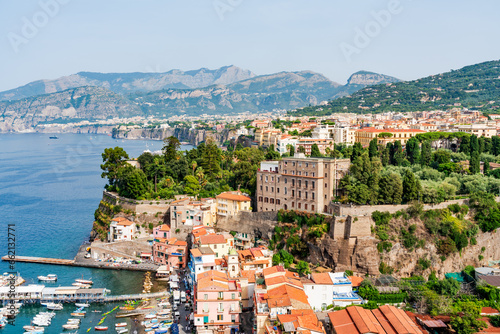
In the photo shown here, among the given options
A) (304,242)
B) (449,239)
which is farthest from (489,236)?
(304,242)

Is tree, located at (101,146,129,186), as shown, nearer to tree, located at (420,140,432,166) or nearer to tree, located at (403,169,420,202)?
tree, located at (403,169,420,202)

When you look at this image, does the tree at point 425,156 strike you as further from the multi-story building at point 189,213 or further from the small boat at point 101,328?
the small boat at point 101,328

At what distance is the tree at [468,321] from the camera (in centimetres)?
2291

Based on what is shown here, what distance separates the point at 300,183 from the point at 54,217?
31877mm

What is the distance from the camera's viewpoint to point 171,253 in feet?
118

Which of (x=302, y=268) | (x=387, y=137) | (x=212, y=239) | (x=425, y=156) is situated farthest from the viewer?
(x=387, y=137)

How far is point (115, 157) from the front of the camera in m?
47.5

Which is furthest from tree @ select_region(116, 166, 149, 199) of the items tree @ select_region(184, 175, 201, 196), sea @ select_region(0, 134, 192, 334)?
sea @ select_region(0, 134, 192, 334)

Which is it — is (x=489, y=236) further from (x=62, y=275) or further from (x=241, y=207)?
(x=62, y=275)

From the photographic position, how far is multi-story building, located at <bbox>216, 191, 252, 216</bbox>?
38.2m

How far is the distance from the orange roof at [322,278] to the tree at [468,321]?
6519 millimetres

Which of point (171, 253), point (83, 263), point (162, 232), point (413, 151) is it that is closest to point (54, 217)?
point (83, 263)

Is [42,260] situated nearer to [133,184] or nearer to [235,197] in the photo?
[133,184]

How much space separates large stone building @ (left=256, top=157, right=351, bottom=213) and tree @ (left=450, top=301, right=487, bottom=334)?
12092 mm
